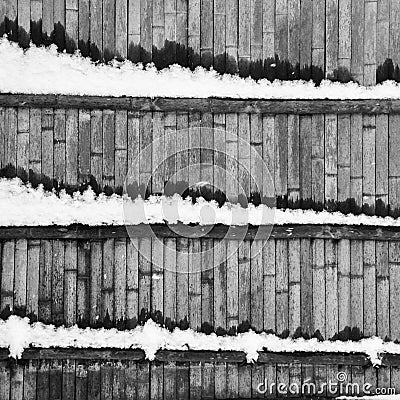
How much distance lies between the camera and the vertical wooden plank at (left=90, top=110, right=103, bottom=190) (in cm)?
526

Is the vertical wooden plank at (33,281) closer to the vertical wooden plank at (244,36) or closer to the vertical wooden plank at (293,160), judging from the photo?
the vertical wooden plank at (293,160)

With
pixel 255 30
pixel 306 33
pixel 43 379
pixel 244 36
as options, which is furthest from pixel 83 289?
pixel 306 33

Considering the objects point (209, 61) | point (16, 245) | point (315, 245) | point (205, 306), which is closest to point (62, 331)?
point (16, 245)

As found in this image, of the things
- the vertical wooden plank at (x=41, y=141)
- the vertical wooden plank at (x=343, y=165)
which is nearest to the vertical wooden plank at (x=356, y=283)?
the vertical wooden plank at (x=343, y=165)

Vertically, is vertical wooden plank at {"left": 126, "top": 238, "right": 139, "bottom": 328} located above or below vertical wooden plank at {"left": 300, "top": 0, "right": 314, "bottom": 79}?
below

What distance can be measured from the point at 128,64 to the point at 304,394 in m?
3.89

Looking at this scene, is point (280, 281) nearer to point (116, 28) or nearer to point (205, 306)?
point (205, 306)

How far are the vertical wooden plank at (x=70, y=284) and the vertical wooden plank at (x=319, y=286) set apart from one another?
97.7 inches

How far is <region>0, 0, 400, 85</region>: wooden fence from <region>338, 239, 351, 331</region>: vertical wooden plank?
1.80 meters

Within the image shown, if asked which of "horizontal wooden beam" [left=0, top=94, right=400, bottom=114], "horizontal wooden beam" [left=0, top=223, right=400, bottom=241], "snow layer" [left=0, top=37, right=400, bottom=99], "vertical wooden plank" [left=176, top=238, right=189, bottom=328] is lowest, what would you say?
"vertical wooden plank" [left=176, top=238, right=189, bottom=328]

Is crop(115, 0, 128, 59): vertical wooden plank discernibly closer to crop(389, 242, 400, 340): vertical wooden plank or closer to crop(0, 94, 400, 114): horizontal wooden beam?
crop(0, 94, 400, 114): horizontal wooden beam

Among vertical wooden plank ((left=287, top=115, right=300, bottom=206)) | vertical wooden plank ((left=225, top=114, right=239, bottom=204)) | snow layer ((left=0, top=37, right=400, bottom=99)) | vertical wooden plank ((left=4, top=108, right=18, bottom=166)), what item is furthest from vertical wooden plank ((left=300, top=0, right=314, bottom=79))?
vertical wooden plank ((left=4, top=108, right=18, bottom=166))

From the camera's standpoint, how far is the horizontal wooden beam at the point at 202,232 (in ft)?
17.0

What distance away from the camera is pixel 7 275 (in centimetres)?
526
